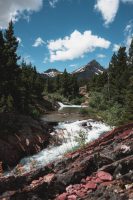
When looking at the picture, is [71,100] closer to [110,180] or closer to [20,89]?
[20,89]

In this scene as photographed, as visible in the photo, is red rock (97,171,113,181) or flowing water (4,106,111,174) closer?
red rock (97,171,113,181)

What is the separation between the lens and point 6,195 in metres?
6.30

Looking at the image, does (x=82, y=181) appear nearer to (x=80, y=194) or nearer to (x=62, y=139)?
(x=80, y=194)

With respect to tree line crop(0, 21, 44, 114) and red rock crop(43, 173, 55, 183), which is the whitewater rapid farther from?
red rock crop(43, 173, 55, 183)

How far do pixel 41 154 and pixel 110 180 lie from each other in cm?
1587

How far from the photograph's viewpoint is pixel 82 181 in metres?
6.98

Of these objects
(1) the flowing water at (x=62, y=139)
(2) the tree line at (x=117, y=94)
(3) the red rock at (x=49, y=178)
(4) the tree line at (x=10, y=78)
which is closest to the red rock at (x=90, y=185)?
(3) the red rock at (x=49, y=178)

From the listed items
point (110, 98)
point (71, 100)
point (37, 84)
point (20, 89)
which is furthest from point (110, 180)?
point (71, 100)

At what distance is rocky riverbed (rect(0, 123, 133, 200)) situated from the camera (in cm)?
617

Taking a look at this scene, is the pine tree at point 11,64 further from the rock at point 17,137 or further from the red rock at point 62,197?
the red rock at point 62,197

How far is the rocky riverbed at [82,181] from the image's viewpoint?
243 inches

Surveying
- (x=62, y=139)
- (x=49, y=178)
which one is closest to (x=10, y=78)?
(x=62, y=139)

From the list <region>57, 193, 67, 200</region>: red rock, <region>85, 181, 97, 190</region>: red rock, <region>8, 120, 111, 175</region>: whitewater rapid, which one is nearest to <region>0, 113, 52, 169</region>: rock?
<region>8, 120, 111, 175</region>: whitewater rapid

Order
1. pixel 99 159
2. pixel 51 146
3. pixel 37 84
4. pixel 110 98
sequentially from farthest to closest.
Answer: pixel 37 84 < pixel 110 98 < pixel 51 146 < pixel 99 159
